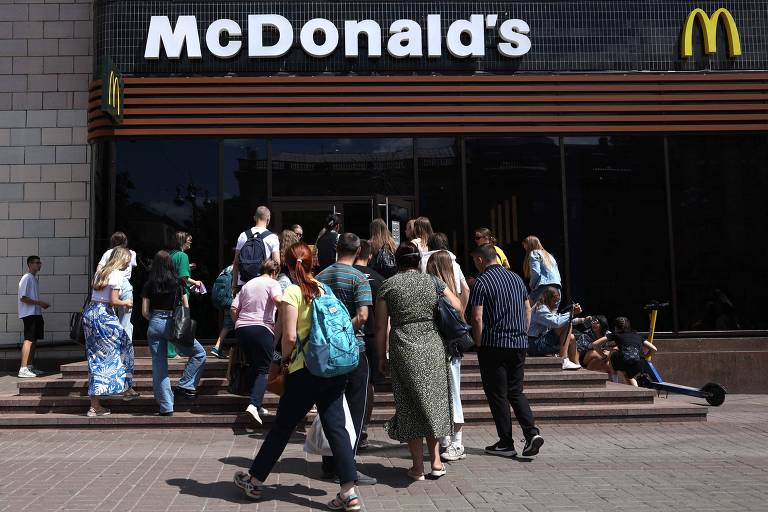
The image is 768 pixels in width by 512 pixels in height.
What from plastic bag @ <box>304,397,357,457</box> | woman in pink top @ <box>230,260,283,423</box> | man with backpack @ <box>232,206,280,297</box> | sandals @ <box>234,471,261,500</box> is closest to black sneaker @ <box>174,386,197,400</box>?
woman in pink top @ <box>230,260,283,423</box>

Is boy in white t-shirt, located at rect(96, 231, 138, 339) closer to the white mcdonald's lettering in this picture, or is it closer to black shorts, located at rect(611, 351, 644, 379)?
the white mcdonald's lettering

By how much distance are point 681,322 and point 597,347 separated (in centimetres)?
174

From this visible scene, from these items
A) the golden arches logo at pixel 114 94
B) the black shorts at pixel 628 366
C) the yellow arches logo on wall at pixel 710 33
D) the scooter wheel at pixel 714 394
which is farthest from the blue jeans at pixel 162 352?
the yellow arches logo on wall at pixel 710 33

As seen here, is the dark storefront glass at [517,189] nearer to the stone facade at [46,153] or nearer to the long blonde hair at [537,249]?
the long blonde hair at [537,249]

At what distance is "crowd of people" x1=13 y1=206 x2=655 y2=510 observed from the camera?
5.60 meters

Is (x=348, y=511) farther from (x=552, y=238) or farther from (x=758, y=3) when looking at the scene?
(x=758, y=3)

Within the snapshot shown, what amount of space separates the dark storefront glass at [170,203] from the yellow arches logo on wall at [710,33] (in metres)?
7.46

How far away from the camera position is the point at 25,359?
37.2 ft

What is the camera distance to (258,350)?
25.8 feet

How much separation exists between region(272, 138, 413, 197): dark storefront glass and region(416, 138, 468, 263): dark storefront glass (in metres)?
0.20

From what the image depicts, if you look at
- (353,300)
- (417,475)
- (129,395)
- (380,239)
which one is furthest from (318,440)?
(129,395)

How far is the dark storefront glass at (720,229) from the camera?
1226 centimetres

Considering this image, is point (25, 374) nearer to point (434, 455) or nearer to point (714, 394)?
point (434, 455)

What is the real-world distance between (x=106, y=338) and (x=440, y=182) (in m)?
5.74
